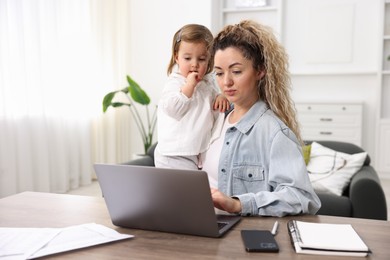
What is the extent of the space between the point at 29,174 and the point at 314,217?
3309 millimetres

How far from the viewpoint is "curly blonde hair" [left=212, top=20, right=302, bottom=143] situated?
1379mm

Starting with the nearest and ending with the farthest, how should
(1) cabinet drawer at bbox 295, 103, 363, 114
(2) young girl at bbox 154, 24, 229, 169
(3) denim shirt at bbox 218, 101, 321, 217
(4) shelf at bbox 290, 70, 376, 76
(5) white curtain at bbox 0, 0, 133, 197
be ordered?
(3) denim shirt at bbox 218, 101, 321, 217, (2) young girl at bbox 154, 24, 229, 169, (5) white curtain at bbox 0, 0, 133, 197, (1) cabinet drawer at bbox 295, 103, 363, 114, (4) shelf at bbox 290, 70, 376, 76

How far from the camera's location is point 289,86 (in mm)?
1438

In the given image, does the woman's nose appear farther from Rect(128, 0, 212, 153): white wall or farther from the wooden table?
Rect(128, 0, 212, 153): white wall

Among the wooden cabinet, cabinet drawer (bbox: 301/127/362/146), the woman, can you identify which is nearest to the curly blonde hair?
the woman

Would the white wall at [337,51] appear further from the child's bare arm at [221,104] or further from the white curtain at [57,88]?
the child's bare arm at [221,104]

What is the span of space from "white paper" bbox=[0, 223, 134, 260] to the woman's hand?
0.85 ft

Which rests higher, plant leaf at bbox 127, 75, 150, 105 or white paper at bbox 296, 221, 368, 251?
plant leaf at bbox 127, 75, 150, 105

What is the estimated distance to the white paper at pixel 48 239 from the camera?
970mm

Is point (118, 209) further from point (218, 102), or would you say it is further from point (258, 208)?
point (218, 102)

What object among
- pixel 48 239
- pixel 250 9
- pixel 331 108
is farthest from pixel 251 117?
pixel 250 9

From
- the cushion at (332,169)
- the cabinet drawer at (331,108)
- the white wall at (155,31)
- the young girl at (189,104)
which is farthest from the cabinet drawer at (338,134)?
the young girl at (189,104)

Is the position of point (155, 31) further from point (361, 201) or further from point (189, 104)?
point (189, 104)

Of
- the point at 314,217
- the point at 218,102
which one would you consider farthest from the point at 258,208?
the point at 218,102
